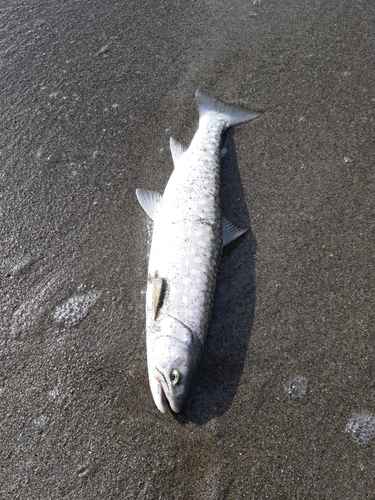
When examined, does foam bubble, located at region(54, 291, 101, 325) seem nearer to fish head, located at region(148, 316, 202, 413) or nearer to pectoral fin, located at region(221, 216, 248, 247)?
fish head, located at region(148, 316, 202, 413)

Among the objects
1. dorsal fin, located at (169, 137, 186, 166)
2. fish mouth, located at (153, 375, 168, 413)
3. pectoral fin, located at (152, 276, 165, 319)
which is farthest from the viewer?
dorsal fin, located at (169, 137, 186, 166)

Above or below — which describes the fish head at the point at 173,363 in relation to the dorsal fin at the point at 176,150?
below

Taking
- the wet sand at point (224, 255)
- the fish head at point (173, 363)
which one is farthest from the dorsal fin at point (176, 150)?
the fish head at point (173, 363)

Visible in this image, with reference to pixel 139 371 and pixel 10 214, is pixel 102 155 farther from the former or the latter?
pixel 139 371

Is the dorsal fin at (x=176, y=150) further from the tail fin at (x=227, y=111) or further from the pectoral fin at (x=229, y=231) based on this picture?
the pectoral fin at (x=229, y=231)

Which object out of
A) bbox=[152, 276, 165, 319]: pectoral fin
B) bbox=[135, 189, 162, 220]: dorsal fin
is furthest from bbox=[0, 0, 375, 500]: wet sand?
bbox=[152, 276, 165, 319]: pectoral fin

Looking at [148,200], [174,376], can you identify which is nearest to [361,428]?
[174,376]
